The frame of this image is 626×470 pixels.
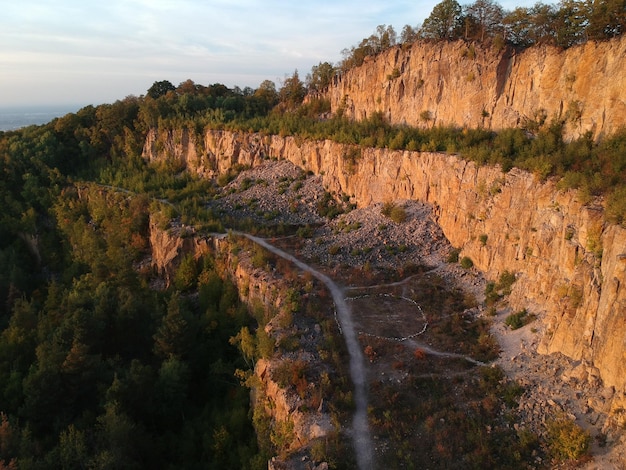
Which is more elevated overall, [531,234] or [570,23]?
[570,23]

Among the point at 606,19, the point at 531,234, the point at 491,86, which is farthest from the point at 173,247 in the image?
the point at 606,19

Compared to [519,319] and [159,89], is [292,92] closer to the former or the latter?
[159,89]

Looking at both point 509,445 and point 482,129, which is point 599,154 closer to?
point 482,129

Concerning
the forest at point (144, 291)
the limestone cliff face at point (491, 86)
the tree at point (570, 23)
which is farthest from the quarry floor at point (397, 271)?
the tree at point (570, 23)

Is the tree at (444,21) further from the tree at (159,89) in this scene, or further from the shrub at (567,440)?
the tree at (159,89)

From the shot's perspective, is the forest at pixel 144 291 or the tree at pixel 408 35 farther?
the tree at pixel 408 35

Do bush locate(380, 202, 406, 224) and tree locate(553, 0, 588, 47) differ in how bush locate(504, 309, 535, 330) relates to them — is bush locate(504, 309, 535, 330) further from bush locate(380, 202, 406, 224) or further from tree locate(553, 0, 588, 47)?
tree locate(553, 0, 588, 47)
